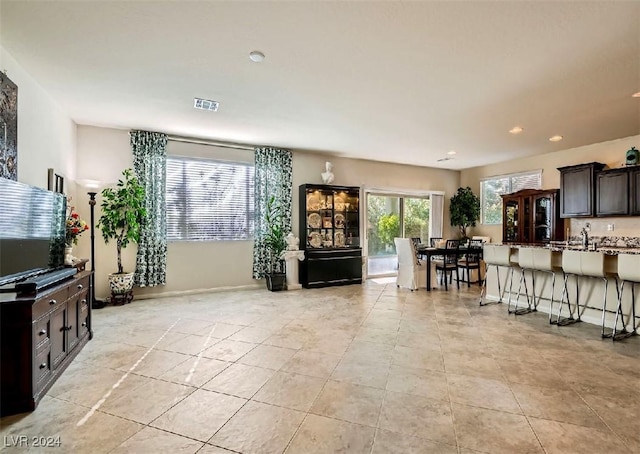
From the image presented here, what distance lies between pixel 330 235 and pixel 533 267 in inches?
146

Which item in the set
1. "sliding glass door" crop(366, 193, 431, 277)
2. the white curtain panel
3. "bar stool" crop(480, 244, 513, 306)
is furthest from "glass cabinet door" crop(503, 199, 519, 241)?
"bar stool" crop(480, 244, 513, 306)

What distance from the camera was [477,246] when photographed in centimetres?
662

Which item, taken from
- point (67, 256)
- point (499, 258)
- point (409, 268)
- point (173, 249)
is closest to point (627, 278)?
point (499, 258)

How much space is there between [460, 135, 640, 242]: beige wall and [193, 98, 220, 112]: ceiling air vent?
6556 mm

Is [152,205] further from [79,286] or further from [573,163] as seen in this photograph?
[573,163]

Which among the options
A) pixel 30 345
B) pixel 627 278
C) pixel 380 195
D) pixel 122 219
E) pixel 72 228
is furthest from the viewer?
pixel 380 195

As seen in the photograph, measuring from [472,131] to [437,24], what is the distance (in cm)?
314

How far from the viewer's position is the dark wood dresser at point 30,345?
81.4 inches

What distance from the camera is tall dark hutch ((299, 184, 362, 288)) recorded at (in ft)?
21.1

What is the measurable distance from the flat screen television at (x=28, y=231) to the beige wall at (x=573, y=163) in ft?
26.3

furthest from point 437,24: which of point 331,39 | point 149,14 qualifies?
point 149,14

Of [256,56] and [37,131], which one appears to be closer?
[256,56]

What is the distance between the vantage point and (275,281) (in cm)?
602

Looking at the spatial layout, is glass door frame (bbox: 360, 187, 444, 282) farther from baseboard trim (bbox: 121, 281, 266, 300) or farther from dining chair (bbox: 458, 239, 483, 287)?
baseboard trim (bbox: 121, 281, 266, 300)
